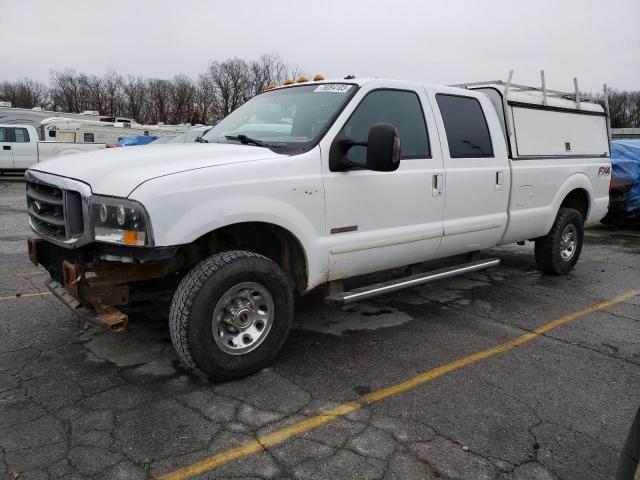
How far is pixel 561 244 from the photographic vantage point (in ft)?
20.7

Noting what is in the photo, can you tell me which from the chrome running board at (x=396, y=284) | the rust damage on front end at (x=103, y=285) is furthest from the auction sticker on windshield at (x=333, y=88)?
the rust damage on front end at (x=103, y=285)

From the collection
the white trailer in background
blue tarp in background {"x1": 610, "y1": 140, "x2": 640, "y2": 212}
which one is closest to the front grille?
blue tarp in background {"x1": 610, "y1": 140, "x2": 640, "y2": 212}

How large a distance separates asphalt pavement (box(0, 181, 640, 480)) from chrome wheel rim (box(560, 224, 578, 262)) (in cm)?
130

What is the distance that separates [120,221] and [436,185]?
258 cm

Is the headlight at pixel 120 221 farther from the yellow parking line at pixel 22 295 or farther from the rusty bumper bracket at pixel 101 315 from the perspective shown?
the yellow parking line at pixel 22 295

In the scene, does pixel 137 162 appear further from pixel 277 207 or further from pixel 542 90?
pixel 542 90

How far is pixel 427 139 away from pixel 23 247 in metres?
5.93

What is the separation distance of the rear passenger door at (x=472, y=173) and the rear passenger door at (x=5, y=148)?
1794 cm

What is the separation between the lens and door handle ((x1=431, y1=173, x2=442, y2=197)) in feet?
14.4

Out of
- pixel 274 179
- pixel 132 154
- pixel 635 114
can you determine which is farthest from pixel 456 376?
pixel 635 114

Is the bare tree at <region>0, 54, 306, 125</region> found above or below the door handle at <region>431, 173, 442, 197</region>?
above

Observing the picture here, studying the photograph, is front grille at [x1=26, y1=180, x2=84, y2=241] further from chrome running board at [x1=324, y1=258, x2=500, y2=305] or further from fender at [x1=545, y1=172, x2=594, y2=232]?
fender at [x1=545, y1=172, x2=594, y2=232]

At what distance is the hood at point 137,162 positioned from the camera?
3.02 meters

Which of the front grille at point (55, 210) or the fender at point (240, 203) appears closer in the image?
the fender at point (240, 203)
